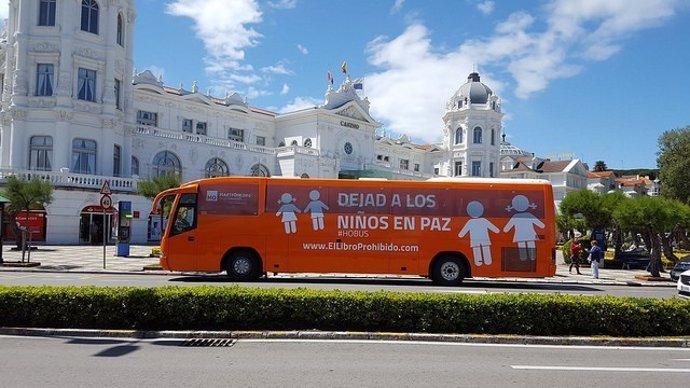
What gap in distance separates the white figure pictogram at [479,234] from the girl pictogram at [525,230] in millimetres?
608

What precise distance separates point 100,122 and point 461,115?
168 ft

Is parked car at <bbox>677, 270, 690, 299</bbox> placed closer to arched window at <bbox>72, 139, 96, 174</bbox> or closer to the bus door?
the bus door

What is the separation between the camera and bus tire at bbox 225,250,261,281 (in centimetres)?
1811

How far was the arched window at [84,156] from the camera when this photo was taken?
40.1m

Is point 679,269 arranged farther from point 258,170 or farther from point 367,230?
point 258,170

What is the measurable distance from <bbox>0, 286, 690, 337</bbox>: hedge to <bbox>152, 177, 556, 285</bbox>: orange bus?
8.50 metres

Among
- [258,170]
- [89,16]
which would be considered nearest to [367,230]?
[89,16]

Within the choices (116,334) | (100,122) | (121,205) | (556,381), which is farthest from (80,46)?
(556,381)

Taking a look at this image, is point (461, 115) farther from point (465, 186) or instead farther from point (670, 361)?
point (670, 361)

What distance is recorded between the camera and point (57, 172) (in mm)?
36969

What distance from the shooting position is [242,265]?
18141 millimetres

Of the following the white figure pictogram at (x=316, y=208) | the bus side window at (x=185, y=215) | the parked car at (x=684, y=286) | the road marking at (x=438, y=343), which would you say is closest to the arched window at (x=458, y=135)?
the white figure pictogram at (x=316, y=208)

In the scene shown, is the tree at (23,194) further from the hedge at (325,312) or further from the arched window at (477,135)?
the arched window at (477,135)

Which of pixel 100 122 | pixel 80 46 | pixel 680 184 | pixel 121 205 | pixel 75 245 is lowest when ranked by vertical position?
pixel 75 245
